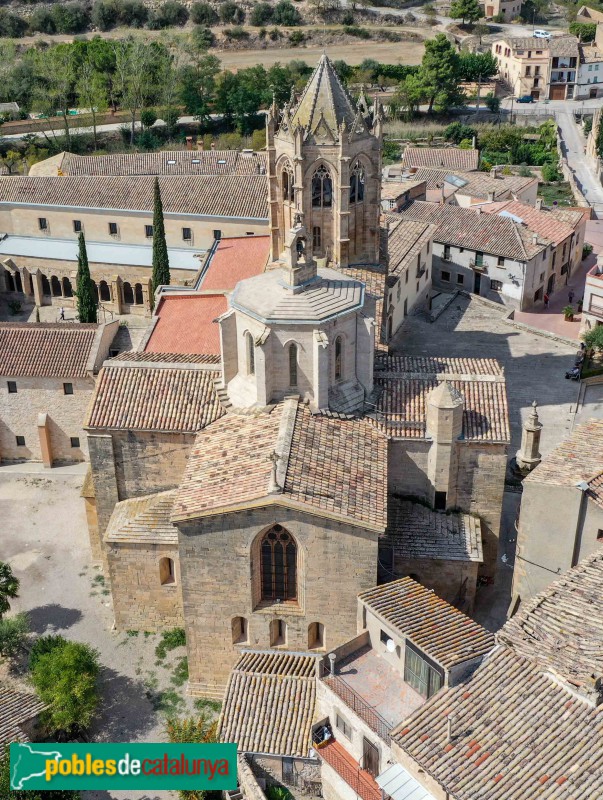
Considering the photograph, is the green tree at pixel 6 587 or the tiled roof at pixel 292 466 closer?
the tiled roof at pixel 292 466

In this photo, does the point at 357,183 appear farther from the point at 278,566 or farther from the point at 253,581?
the point at 253,581

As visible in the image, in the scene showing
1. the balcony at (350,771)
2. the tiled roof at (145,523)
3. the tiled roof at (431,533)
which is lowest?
the balcony at (350,771)

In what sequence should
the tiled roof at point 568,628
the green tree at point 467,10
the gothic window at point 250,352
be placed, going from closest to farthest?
the tiled roof at point 568,628
the gothic window at point 250,352
the green tree at point 467,10

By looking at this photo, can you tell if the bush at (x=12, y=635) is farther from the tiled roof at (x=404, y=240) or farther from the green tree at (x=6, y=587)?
the tiled roof at (x=404, y=240)

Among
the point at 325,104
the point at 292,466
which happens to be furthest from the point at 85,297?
the point at 292,466

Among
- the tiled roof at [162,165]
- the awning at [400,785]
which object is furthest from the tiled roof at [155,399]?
the tiled roof at [162,165]

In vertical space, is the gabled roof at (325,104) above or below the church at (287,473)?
above
